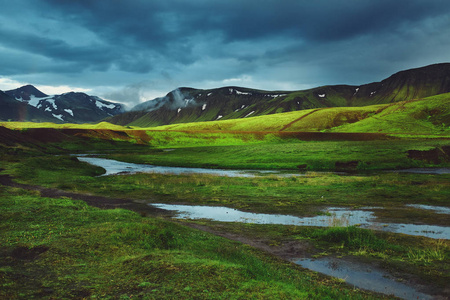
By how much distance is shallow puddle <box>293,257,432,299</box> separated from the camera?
12.2 m

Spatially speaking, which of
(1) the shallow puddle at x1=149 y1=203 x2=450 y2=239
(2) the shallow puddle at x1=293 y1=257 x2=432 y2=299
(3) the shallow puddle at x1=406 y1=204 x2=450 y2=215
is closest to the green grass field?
(2) the shallow puddle at x1=293 y1=257 x2=432 y2=299

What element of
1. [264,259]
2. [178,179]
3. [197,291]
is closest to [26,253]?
[197,291]

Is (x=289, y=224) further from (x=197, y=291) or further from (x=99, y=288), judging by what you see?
(x=99, y=288)

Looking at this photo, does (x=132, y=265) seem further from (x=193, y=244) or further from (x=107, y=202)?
(x=107, y=202)

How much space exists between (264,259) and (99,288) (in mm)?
8715

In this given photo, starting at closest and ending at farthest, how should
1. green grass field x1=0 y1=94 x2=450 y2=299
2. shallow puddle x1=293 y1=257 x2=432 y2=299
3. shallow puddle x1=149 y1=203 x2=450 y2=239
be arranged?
green grass field x1=0 y1=94 x2=450 y2=299 < shallow puddle x1=293 y1=257 x2=432 y2=299 < shallow puddle x1=149 y1=203 x2=450 y2=239

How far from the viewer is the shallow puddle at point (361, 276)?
12180 mm

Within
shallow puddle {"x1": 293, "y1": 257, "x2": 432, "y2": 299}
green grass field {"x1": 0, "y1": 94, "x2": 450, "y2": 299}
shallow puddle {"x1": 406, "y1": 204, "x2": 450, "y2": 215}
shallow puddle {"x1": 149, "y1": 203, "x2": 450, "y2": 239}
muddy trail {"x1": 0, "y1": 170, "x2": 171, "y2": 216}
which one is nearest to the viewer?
green grass field {"x1": 0, "y1": 94, "x2": 450, "y2": 299}

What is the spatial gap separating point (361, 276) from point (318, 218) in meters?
12.3

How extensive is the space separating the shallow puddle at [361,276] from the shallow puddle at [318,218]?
8386 mm

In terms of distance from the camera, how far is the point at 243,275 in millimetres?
11055

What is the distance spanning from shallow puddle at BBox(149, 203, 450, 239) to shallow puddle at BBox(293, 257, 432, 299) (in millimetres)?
8386

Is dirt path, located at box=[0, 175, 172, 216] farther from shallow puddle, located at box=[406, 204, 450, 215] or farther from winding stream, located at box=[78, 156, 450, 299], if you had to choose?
shallow puddle, located at box=[406, 204, 450, 215]

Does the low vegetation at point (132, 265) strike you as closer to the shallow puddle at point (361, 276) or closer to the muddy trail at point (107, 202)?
the shallow puddle at point (361, 276)
